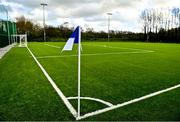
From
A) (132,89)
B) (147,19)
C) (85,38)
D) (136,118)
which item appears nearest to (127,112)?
(136,118)

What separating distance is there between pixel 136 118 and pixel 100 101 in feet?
4.01

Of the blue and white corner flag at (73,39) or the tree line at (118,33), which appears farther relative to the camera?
the tree line at (118,33)

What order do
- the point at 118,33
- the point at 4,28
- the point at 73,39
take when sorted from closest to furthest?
the point at 73,39 < the point at 4,28 < the point at 118,33

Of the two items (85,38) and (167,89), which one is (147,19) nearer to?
(85,38)

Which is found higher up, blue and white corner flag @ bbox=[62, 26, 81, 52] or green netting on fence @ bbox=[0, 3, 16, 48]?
green netting on fence @ bbox=[0, 3, 16, 48]

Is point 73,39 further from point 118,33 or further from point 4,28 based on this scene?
point 118,33

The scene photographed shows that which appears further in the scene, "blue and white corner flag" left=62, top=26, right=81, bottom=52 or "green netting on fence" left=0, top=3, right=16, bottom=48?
"green netting on fence" left=0, top=3, right=16, bottom=48

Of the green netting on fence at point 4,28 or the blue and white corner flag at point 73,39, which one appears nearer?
the blue and white corner flag at point 73,39

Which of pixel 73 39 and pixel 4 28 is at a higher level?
pixel 4 28

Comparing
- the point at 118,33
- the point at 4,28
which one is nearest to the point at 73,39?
the point at 4,28

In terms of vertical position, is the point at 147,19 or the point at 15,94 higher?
the point at 147,19

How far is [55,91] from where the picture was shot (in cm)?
603

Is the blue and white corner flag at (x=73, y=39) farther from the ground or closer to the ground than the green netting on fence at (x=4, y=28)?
closer to the ground

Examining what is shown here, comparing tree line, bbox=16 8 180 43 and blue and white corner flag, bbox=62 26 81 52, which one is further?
tree line, bbox=16 8 180 43
